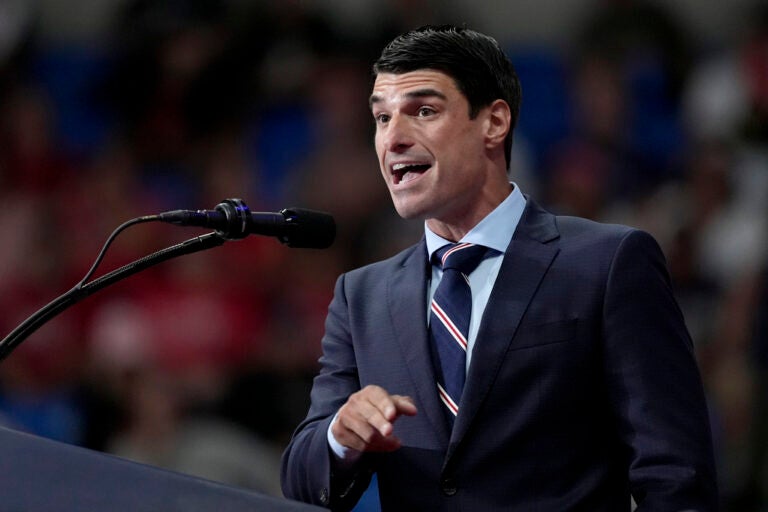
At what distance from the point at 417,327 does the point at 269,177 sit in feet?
10.9

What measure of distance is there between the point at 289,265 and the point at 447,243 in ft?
8.92

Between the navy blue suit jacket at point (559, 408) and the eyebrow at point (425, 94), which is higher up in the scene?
the eyebrow at point (425, 94)

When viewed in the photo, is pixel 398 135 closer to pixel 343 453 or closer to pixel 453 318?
pixel 453 318

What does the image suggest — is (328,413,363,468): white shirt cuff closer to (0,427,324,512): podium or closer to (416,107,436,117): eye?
(0,427,324,512): podium

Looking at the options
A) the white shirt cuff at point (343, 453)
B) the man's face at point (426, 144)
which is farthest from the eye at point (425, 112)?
the white shirt cuff at point (343, 453)

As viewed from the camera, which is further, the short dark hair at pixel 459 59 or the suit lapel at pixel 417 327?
the short dark hair at pixel 459 59

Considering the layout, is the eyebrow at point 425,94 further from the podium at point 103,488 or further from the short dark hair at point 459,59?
A: the podium at point 103,488

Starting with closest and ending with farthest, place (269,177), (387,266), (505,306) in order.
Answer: (505,306) < (387,266) < (269,177)

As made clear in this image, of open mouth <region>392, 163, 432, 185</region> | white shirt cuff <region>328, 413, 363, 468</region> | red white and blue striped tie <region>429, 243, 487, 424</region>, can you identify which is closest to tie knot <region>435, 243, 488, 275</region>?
red white and blue striped tie <region>429, 243, 487, 424</region>

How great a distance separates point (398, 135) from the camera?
2.01 metres

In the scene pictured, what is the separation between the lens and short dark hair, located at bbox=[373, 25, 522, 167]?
2.03 m

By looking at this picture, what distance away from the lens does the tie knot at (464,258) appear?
2008 millimetres

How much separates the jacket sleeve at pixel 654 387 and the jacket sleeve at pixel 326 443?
16.1 inches

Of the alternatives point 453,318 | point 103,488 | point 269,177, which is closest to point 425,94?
point 453,318
